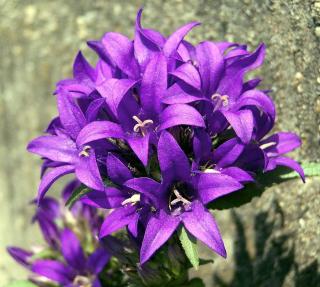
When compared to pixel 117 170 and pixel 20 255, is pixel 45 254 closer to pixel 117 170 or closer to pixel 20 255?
pixel 20 255

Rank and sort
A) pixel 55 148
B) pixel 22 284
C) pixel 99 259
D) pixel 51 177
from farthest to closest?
pixel 22 284
pixel 99 259
pixel 55 148
pixel 51 177

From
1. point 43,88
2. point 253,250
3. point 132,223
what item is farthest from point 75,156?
point 43,88

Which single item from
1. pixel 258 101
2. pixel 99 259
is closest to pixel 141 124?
pixel 258 101

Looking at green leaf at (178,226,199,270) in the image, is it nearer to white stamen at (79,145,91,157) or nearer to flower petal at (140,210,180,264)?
flower petal at (140,210,180,264)

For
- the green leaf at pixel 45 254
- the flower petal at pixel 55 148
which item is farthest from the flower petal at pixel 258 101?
the green leaf at pixel 45 254

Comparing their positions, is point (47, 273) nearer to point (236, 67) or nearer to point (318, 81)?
point (236, 67)

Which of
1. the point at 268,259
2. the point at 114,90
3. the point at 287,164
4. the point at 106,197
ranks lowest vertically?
the point at 268,259
